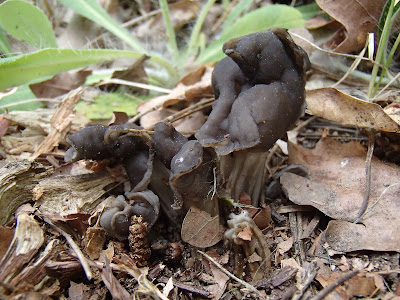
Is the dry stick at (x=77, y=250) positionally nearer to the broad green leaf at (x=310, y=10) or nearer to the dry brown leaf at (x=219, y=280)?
the dry brown leaf at (x=219, y=280)

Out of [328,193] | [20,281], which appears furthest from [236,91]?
[20,281]

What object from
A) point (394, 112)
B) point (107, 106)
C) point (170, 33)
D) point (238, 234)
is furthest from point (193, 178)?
point (170, 33)

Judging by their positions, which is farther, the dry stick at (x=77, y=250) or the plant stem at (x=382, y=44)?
the plant stem at (x=382, y=44)

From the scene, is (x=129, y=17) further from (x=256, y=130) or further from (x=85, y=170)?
(x=256, y=130)

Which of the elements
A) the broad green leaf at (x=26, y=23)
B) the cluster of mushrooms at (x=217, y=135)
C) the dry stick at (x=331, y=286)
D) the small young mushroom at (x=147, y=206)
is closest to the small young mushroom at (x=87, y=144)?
the cluster of mushrooms at (x=217, y=135)

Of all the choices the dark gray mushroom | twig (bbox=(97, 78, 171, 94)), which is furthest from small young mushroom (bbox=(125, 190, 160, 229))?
twig (bbox=(97, 78, 171, 94))
